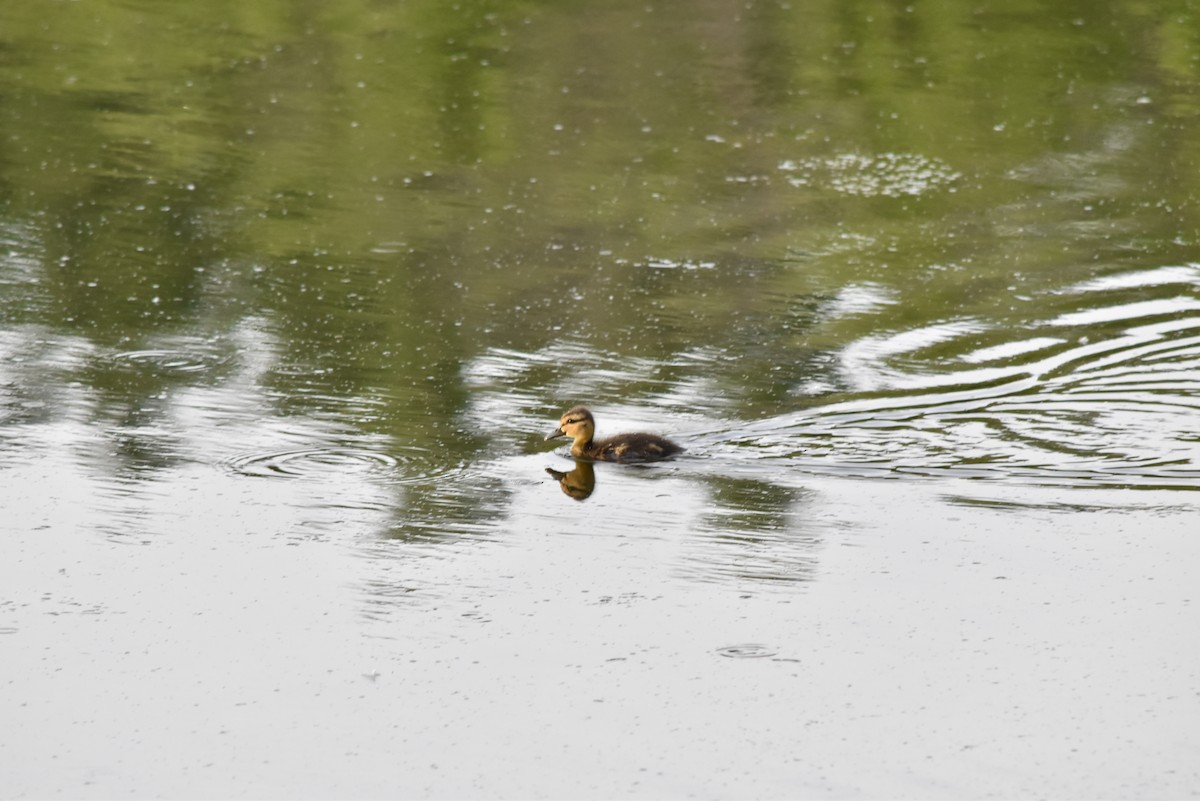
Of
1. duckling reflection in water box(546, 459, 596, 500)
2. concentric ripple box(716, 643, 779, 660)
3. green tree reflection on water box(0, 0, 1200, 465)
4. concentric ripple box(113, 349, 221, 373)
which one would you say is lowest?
concentric ripple box(716, 643, 779, 660)

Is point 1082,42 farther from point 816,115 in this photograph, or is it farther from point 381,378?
point 381,378

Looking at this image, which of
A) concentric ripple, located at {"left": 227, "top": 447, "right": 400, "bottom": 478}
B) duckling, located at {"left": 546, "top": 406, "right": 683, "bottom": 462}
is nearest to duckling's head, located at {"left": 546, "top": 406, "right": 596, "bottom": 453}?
duckling, located at {"left": 546, "top": 406, "right": 683, "bottom": 462}

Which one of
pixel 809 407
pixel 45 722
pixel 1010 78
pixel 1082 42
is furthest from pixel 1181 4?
pixel 45 722

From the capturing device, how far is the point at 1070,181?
534 inches

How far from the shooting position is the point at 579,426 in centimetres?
812

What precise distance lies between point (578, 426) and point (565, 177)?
550 cm

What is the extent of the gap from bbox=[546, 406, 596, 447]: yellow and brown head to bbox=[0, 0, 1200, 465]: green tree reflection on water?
0.46 metres

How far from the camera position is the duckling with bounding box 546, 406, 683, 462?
802 centimetres

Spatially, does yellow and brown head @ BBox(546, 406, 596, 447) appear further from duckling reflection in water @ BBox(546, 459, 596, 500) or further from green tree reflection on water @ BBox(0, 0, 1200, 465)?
green tree reflection on water @ BBox(0, 0, 1200, 465)

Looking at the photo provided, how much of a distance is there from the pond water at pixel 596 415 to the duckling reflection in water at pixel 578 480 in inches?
2.6

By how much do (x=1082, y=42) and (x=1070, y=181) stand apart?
467cm

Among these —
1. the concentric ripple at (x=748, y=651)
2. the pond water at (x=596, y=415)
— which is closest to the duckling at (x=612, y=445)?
the pond water at (x=596, y=415)

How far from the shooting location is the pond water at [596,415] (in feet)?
18.1

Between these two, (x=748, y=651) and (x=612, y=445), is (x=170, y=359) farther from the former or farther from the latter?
(x=748, y=651)
